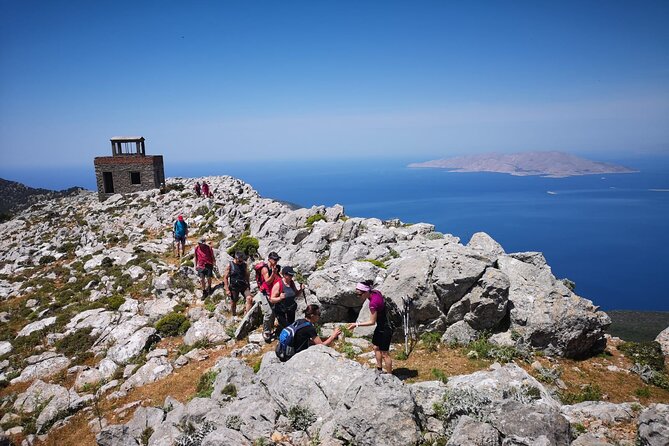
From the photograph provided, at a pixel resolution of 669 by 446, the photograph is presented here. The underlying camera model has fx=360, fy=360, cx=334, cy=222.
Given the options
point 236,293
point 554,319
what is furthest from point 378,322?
point 236,293

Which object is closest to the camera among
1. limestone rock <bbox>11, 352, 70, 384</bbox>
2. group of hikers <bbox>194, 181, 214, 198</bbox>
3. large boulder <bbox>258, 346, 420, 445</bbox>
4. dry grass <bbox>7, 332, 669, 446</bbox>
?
large boulder <bbox>258, 346, 420, 445</bbox>

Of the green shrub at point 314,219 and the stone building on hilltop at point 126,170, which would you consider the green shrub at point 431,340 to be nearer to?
the green shrub at point 314,219

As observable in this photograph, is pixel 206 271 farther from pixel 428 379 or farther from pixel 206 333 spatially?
Result: pixel 428 379

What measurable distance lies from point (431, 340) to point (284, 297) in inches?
195

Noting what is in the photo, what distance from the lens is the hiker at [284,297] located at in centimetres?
1127

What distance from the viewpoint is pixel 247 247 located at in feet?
67.4

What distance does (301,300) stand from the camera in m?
13.5

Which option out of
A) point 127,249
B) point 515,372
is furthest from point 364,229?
point 127,249

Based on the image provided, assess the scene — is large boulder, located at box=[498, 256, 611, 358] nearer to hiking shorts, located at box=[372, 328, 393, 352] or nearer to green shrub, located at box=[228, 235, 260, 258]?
hiking shorts, located at box=[372, 328, 393, 352]

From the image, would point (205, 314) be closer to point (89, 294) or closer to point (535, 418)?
point (89, 294)

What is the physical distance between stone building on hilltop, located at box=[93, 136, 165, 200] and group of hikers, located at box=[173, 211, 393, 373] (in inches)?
1441

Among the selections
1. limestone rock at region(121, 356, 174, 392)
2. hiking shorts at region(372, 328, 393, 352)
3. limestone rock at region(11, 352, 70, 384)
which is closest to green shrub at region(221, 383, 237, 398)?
hiking shorts at region(372, 328, 393, 352)

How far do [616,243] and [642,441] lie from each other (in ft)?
576

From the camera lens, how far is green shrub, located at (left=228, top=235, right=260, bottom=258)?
20.3 m
